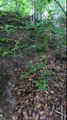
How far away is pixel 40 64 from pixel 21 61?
0.60m

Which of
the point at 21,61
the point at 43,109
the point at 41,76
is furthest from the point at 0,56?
the point at 43,109

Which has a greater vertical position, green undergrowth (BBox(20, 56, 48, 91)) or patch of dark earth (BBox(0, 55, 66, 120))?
green undergrowth (BBox(20, 56, 48, 91))

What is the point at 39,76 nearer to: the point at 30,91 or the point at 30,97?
the point at 30,91

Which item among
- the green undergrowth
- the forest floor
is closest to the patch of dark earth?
the forest floor

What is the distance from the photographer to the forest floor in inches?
135

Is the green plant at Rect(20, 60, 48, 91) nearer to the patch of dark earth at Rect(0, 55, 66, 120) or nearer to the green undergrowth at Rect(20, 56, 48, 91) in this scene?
the green undergrowth at Rect(20, 56, 48, 91)

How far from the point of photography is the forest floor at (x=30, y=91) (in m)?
3.42

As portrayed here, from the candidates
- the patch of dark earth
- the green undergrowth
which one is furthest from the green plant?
the patch of dark earth

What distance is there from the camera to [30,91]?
12.4ft

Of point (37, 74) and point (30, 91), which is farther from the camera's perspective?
point (37, 74)

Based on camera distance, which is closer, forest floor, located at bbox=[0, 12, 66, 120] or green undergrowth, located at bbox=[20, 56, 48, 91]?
forest floor, located at bbox=[0, 12, 66, 120]

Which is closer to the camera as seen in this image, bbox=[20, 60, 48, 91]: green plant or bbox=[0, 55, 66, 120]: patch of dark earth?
bbox=[0, 55, 66, 120]: patch of dark earth

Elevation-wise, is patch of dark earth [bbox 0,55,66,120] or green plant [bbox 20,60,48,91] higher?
green plant [bbox 20,60,48,91]

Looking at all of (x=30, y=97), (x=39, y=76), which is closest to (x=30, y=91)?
(x=30, y=97)
